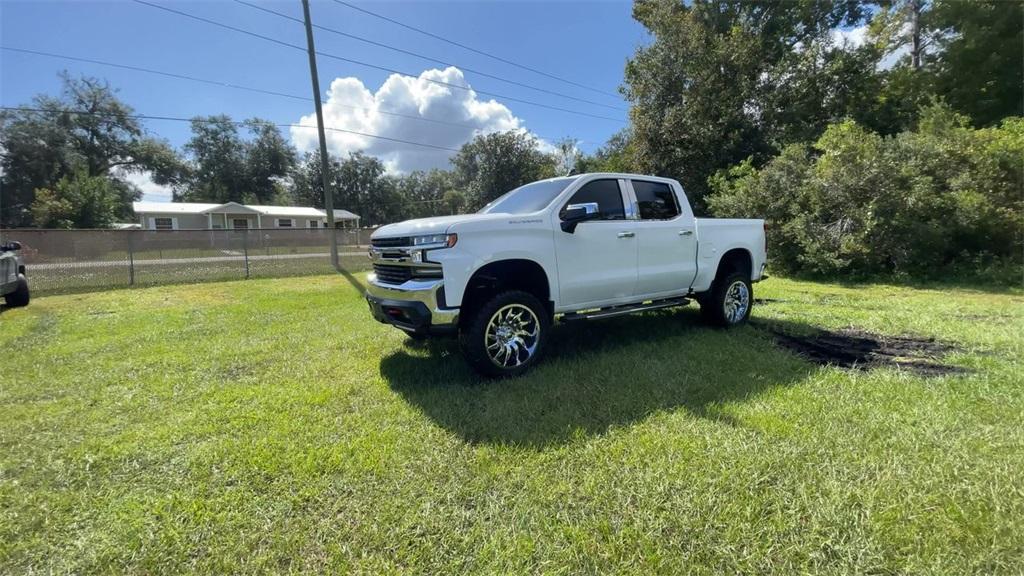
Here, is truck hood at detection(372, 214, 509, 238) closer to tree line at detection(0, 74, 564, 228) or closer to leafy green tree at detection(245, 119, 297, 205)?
tree line at detection(0, 74, 564, 228)

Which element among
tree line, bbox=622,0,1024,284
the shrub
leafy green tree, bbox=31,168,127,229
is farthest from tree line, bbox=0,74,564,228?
the shrub

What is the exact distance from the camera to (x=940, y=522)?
208cm

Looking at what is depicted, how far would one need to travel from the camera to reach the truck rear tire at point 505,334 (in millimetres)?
3885

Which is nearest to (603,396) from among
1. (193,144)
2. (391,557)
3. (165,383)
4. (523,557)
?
(523,557)

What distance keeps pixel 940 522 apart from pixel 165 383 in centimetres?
551

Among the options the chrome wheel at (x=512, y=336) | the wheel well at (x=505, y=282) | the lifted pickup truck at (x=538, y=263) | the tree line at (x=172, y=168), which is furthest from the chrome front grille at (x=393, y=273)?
the tree line at (x=172, y=168)

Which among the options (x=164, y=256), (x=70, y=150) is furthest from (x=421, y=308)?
(x=70, y=150)

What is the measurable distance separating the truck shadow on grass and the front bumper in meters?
0.55

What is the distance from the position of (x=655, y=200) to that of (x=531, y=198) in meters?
1.59

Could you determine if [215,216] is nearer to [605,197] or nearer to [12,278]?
[12,278]

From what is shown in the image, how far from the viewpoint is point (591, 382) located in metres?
3.96

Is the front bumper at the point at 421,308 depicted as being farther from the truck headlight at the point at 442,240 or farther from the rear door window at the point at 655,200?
the rear door window at the point at 655,200

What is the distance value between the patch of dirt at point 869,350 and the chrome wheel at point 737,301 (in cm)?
42

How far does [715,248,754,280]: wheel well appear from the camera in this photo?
606cm
